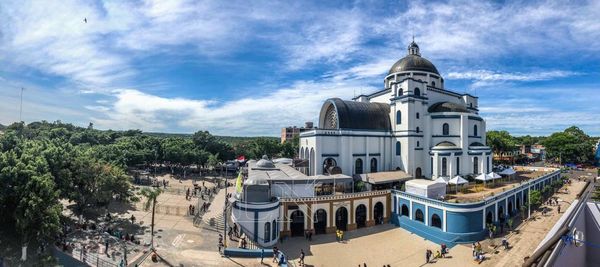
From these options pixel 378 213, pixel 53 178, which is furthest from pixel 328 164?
pixel 53 178

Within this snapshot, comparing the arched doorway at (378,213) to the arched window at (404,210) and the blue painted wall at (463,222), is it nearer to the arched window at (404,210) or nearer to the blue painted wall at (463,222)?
the arched window at (404,210)

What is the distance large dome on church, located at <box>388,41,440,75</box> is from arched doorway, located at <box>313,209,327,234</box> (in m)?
25.0

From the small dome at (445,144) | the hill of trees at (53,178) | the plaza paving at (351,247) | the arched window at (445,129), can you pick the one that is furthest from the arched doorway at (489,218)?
the hill of trees at (53,178)

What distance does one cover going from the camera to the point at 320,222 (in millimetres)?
27922

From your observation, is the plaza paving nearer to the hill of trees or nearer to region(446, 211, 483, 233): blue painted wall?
region(446, 211, 483, 233): blue painted wall

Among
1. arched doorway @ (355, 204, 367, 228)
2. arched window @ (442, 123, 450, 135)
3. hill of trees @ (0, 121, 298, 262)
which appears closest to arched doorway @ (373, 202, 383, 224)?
arched doorway @ (355, 204, 367, 228)

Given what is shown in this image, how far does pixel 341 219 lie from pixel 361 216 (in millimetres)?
2212

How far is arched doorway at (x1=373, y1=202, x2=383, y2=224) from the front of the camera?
30.3 meters

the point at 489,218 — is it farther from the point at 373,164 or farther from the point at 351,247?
the point at 373,164

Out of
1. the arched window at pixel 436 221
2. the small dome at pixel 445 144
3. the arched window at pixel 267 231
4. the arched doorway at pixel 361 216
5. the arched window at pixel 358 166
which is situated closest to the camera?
the arched window at pixel 267 231

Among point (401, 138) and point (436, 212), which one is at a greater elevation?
point (401, 138)

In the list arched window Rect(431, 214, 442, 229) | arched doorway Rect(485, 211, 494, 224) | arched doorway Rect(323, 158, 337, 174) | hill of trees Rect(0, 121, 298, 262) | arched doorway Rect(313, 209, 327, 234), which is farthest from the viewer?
arched doorway Rect(323, 158, 337, 174)

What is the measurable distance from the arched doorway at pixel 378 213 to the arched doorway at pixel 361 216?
1.23 metres

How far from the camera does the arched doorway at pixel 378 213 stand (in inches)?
1193
